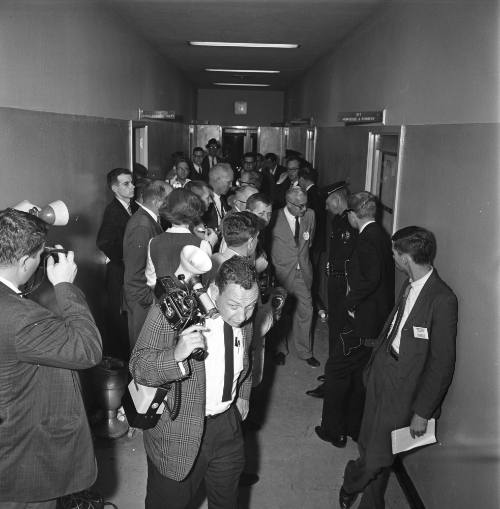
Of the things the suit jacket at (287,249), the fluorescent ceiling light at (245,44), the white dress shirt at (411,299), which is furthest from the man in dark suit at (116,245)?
the fluorescent ceiling light at (245,44)

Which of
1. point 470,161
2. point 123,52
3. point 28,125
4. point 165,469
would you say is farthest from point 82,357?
point 123,52

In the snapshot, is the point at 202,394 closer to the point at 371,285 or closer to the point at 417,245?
the point at 417,245

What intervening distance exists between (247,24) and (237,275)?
4.54 m

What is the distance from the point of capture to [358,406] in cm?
391

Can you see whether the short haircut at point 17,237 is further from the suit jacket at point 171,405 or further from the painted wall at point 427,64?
the painted wall at point 427,64

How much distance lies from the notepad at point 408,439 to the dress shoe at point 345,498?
541mm

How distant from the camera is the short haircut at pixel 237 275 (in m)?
2.20

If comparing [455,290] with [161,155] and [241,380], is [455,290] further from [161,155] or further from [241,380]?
[161,155]

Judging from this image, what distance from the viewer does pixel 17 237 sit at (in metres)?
1.98

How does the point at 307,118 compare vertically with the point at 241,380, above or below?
above

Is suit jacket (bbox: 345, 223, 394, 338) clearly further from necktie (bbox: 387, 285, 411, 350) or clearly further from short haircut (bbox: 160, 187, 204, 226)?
short haircut (bbox: 160, 187, 204, 226)

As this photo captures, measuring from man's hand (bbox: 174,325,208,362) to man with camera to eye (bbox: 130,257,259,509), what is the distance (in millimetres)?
58

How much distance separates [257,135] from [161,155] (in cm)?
597

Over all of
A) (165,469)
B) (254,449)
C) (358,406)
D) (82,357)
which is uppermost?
(82,357)
